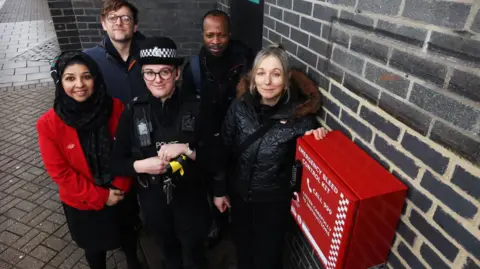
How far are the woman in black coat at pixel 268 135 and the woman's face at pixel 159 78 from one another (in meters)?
Answer: 0.49

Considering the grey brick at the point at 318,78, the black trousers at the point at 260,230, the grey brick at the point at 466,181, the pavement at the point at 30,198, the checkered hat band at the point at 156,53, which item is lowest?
the pavement at the point at 30,198

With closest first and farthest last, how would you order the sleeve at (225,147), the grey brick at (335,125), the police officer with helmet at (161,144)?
the grey brick at (335,125), the police officer with helmet at (161,144), the sleeve at (225,147)

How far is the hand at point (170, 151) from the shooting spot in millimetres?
2080

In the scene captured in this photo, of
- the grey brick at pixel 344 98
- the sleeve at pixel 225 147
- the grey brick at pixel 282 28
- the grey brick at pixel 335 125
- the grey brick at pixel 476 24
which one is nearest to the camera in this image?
the grey brick at pixel 476 24

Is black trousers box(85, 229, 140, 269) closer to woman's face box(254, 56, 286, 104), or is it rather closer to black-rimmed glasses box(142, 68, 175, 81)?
black-rimmed glasses box(142, 68, 175, 81)

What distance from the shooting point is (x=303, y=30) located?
233cm

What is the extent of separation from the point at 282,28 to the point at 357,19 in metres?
1.09

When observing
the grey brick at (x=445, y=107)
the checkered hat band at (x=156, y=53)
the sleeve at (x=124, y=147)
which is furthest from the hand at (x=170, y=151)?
the grey brick at (x=445, y=107)

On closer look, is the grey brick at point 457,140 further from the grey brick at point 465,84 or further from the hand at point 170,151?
the hand at point 170,151

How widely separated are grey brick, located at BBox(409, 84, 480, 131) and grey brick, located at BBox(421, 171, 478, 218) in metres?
0.25

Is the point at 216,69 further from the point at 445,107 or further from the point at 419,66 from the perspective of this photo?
the point at 445,107

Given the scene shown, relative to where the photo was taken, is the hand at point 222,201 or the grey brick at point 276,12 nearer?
the hand at point 222,201

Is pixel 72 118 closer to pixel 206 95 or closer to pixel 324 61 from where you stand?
pixel 206 95

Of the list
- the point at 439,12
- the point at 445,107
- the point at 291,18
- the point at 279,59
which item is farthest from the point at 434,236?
the point at 291,18
